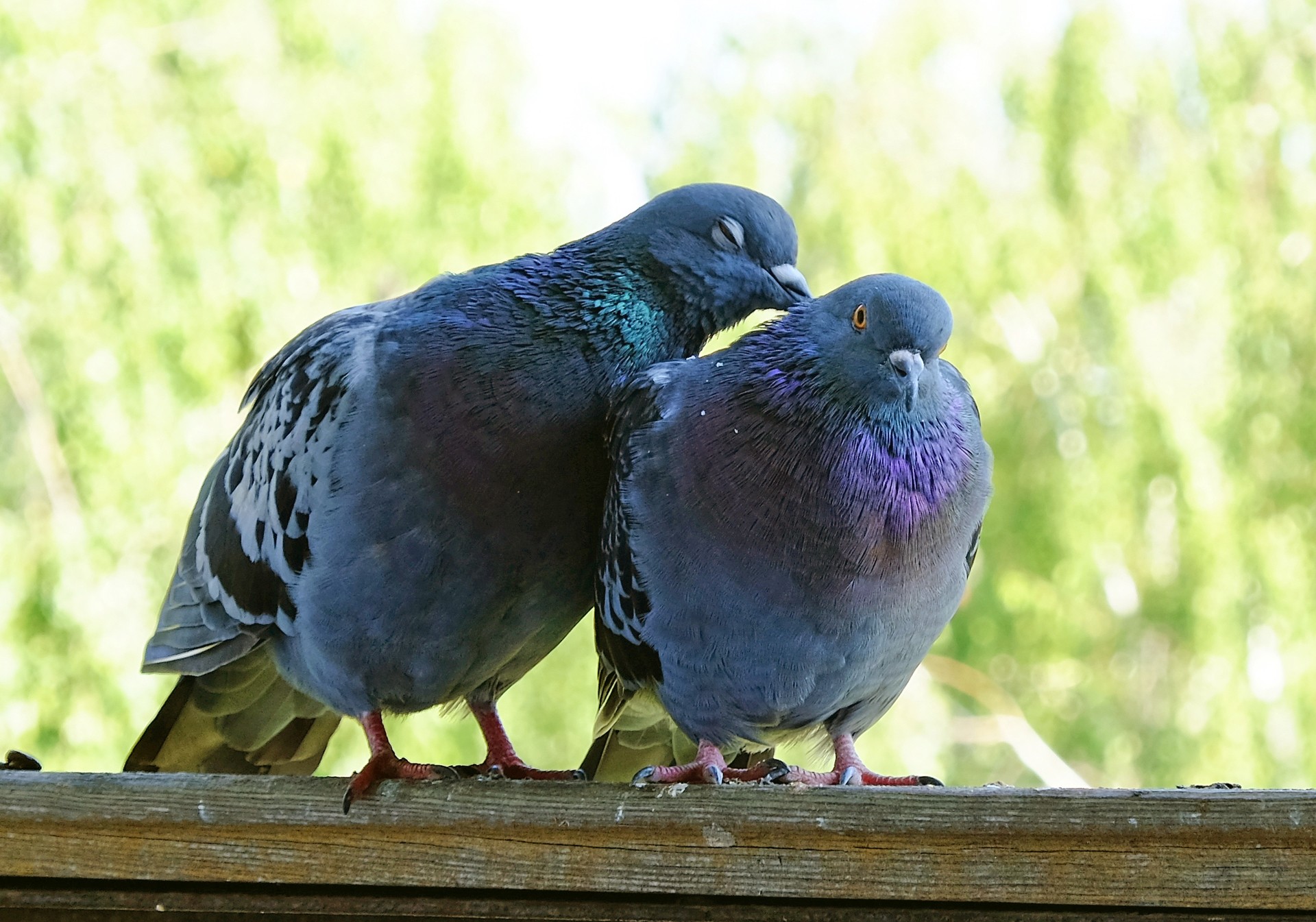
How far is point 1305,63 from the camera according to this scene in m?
6.49

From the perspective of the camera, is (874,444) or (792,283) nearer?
(874,444)

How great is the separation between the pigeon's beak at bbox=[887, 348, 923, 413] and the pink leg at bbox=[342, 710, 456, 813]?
0.89 metres

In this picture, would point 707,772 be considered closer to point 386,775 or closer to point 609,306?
point 386,775

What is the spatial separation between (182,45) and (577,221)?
1.82 meters

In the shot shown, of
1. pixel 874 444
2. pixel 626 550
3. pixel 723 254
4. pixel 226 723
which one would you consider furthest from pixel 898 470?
pixel 226 723

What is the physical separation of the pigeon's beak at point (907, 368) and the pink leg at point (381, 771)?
89 cm

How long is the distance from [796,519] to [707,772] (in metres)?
0.40

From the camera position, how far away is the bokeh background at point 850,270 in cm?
532

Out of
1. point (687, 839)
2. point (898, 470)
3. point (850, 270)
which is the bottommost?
point (850, 270)

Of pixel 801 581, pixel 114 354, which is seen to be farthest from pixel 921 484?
pixel 114 354

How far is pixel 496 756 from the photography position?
258cm

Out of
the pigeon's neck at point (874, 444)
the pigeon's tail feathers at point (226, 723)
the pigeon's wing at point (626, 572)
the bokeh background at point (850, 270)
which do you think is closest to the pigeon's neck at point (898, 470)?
the pigeon's neck at point (874, 444)

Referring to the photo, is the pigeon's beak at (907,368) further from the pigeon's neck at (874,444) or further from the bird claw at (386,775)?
the bird claw at (386,775)

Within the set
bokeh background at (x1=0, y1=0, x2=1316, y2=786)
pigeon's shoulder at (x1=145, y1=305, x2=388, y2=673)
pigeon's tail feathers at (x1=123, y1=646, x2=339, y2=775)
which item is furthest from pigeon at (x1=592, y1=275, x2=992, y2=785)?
bokeh background at (x1=0, y1=0, x2=1316, y2=786)
